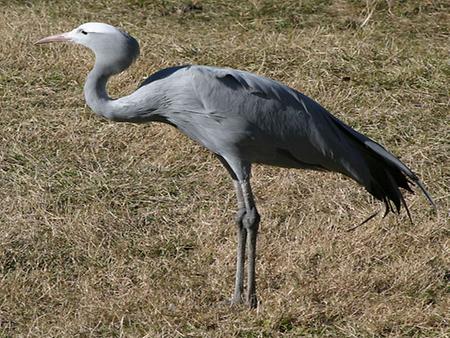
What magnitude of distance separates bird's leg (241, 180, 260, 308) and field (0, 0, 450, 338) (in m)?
0.09

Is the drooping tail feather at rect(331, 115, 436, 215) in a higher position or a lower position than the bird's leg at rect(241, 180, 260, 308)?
higher

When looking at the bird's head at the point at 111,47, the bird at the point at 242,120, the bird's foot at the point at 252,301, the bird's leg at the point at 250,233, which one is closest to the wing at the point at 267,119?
the bird at the point at 242,120

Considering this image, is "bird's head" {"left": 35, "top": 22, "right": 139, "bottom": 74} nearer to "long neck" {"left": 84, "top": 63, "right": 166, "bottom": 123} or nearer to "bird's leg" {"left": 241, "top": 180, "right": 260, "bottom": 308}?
"long neck" {"left": 84, "top": 63, "right": 166, "bottom": 123}

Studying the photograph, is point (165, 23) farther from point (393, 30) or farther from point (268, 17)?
point (393, 30)

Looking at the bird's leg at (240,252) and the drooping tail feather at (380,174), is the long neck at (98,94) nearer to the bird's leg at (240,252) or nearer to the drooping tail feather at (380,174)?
the bird's leg at (240,252)

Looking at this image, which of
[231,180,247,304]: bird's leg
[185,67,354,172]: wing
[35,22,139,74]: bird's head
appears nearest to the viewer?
[185,67,354,172]: wing

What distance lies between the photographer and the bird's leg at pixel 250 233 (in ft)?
15.5

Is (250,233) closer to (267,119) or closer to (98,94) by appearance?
(267,119)

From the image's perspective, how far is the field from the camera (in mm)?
4617

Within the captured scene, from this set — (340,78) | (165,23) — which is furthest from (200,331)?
(165,23)

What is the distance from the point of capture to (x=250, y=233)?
4.82m

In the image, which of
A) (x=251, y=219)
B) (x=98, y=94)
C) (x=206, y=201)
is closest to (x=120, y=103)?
(x=98, y=94)

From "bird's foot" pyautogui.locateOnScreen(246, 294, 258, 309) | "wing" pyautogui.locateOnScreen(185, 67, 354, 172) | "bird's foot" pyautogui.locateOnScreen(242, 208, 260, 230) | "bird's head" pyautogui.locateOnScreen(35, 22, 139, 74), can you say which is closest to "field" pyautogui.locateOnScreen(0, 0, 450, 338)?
"bird's foot" pyautogui.locateOnScreen(246, 294, 258, 309)

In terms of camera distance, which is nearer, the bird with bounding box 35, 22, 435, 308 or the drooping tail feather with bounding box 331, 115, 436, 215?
the bird with bounding box 35, 22, 435, 308
